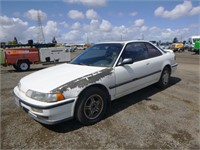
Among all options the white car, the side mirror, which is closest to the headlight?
the white car

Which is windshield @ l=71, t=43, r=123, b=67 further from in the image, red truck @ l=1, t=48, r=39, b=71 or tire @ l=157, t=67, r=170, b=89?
red truck @ l=1, t=48, r=39, b=71

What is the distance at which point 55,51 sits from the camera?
13258 mm

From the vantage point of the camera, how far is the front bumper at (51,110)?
8.96 feet

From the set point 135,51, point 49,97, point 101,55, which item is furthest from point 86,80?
point 135,51

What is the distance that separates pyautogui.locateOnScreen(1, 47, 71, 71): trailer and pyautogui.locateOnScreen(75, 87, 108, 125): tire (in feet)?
30.6

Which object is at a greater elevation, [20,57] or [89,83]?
[20,57]

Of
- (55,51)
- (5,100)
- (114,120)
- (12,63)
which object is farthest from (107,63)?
(55,51)

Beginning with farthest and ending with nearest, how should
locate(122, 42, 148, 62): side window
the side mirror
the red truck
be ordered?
the red truck < locate(122, 42, 148, 62): side window < the side mirror

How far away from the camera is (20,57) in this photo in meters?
11.1

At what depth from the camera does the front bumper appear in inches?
107

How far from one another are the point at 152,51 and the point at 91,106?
8.72ft

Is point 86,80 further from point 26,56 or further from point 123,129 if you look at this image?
point 26,56

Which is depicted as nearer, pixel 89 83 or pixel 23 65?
pixel 89 83

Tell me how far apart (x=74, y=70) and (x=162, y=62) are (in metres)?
2.81
